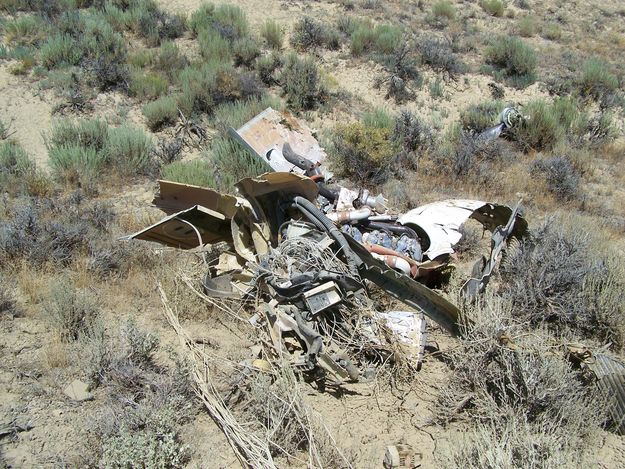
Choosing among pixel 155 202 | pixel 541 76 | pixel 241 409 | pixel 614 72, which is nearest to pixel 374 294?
pixel 241 409

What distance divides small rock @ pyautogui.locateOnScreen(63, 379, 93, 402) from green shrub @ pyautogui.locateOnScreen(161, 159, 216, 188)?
391cm

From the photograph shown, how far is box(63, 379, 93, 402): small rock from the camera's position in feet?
13.0

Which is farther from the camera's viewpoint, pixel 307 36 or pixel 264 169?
pixel 307 36

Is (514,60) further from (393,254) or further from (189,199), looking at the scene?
(189,199)

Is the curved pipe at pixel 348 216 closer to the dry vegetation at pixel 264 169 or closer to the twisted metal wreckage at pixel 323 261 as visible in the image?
the twisted metal wreckage at pixel 323 261

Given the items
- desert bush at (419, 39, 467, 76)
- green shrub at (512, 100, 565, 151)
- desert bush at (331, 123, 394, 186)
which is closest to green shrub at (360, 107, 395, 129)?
desert bush at (331, 123, 394, 186)

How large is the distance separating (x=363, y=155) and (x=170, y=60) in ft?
18.5

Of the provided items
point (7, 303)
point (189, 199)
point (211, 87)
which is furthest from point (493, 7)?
point (7, 303)

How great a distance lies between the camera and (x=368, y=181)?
824 centimetres

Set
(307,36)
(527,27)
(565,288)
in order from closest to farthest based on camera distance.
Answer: (565,288)
(307,36)
(527,27)

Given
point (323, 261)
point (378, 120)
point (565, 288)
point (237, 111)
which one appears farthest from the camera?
point (378, 120)

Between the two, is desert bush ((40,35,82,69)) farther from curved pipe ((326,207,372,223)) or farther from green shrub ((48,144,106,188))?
curved pipe ((326,207,372,223))

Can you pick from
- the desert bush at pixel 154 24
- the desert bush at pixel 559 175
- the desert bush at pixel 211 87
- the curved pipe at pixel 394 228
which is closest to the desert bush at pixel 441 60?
the desert bush at pixel 211 87

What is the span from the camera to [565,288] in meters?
5.09
